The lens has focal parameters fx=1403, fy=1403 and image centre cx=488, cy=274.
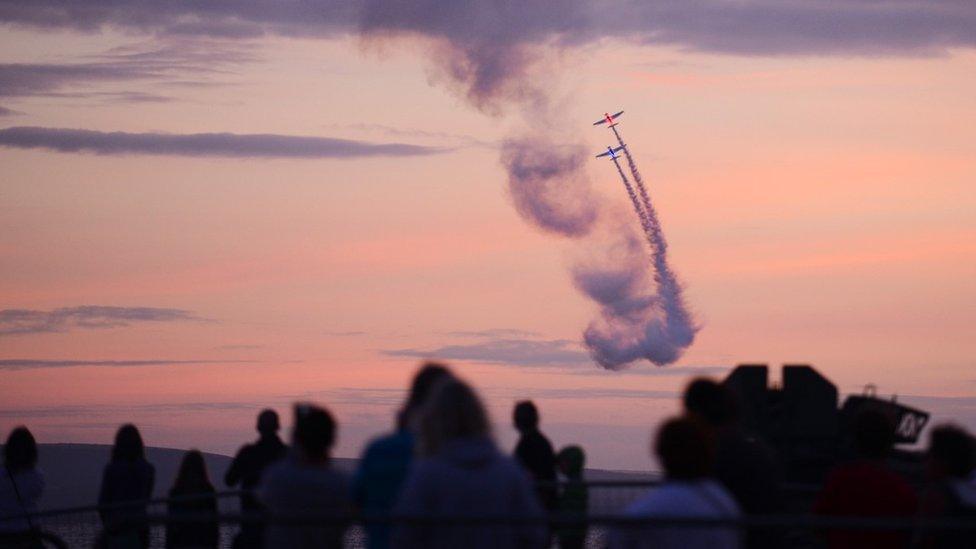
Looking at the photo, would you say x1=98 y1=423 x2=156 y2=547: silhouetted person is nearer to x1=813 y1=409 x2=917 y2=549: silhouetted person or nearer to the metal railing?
the metal railing

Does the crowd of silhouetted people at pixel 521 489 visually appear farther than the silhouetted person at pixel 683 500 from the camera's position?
Yes

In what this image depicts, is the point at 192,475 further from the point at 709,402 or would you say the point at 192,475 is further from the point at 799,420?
the point at 709,402

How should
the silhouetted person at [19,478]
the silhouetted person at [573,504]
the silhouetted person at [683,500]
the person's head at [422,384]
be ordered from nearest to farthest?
the silhouetted person at [683,500] < the person's head at [422,384] < the silhouetted person at [573,504] < the silhouetted person at [19,478]

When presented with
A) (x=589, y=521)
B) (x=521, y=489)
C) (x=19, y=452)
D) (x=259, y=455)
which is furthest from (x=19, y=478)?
(x=589, y=521)

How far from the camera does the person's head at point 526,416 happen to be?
45.8 ft

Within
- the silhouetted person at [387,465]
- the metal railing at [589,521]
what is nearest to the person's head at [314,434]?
the silhouetted person at [387,465]

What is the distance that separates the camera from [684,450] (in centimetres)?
730

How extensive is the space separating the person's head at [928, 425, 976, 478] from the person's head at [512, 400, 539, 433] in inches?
228

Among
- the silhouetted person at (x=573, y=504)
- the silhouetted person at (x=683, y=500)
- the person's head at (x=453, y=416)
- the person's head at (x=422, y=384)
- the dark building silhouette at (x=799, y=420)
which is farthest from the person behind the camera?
the dark building silhouette at (x=799, y=420)

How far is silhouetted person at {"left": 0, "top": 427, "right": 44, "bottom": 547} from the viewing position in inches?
588

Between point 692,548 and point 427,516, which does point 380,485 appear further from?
point 692,548

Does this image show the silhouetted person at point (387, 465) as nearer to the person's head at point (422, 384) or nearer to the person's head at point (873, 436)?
the person's head at point (422, 384)

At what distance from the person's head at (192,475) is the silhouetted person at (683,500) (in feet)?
26.3

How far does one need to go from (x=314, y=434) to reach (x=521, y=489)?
1549 millimetres
